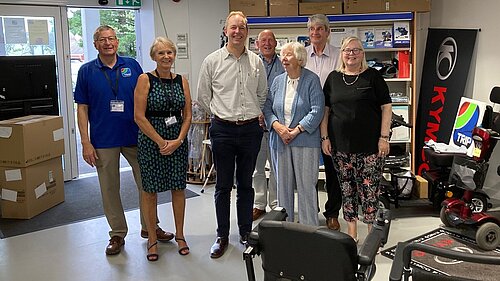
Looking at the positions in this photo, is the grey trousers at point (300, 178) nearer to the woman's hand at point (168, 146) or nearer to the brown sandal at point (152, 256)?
the woman's hand at point (168, 146)

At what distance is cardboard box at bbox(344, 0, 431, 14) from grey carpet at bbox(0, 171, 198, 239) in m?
2.49

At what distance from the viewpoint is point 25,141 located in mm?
4461

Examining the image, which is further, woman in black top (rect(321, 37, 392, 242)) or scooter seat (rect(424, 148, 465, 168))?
scooter seat (rect(424, 148, 465, 168))

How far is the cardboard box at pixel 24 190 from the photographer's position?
14.8 ft

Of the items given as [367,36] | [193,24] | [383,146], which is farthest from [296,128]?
[193,24]

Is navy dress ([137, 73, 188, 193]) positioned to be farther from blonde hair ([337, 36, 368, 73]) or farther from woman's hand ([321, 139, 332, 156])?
blonde hair ([337, 36, 368, 73])

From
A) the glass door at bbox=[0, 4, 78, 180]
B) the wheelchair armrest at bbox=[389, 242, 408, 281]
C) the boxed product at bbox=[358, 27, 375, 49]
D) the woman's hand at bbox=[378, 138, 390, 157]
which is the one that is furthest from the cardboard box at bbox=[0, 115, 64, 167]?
the wheelchair armrest at bbox=[389, 242, 408, 281]

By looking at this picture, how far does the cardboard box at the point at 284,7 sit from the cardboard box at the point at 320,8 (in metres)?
0.06

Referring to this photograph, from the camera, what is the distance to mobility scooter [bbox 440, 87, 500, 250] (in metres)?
3.64

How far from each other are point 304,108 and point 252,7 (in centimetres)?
209

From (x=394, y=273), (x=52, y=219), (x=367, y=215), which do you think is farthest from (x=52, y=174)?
(x=394, y=273)

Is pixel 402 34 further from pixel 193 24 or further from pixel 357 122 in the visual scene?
pixel 193 24

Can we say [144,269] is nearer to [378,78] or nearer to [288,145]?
[288,145]

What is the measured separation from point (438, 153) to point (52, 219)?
3474 millimetres
